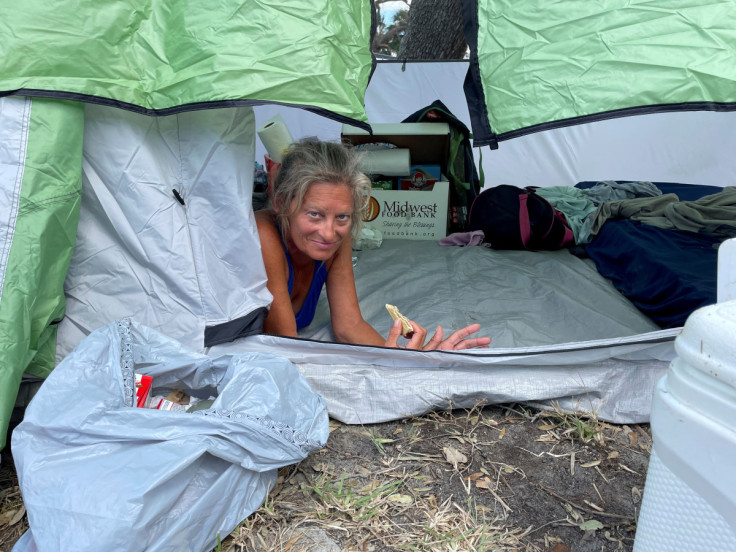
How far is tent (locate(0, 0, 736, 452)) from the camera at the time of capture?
1.33 metres

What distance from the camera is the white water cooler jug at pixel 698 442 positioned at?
663mm

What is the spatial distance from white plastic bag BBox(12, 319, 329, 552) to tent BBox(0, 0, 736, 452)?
0.15 m

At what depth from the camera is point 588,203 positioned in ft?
10.6

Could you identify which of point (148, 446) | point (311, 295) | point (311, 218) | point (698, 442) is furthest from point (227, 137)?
point (698, 442)

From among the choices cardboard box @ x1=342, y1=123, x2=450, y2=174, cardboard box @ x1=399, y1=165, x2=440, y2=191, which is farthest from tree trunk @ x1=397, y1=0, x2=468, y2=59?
cardboard box @ x1=399, y1=165, x2=440, y2=191

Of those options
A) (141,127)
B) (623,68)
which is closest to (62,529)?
(141,127)

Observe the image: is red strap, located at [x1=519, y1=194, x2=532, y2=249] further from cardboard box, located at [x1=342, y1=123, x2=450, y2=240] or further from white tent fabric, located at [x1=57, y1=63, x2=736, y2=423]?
white tent fabric, located at [x1=57, y1=63, x2=736, y2=423]

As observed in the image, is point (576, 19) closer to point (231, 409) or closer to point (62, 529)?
point (231, 409)

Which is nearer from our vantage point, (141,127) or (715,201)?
(141,127)

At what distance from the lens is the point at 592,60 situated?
148 cm

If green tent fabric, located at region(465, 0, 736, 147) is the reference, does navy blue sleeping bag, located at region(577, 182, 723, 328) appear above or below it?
below

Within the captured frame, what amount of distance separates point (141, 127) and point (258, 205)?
3.97 feet

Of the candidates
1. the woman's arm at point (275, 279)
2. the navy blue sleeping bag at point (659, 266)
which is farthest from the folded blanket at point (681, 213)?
the woman's arm at point (275, 279)

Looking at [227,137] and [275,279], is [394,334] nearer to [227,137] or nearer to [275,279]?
[275,279]
